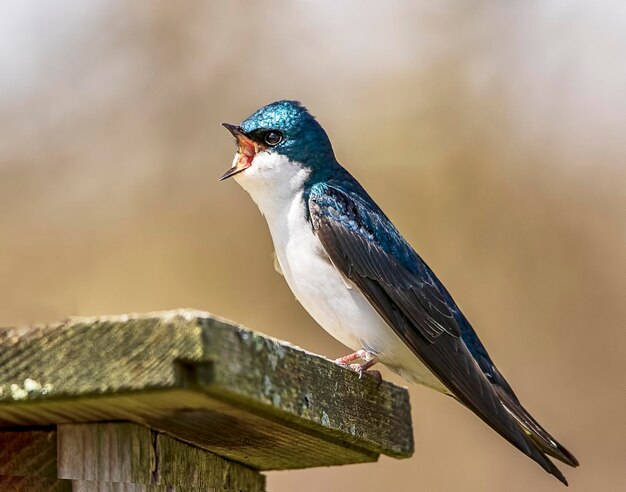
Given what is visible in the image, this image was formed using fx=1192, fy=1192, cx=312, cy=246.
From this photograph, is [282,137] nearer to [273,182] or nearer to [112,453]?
[273,182]

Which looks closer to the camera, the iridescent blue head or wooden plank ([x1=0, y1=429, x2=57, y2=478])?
wooden plank ([x1=0, y1=429, x2=57, y2=478])

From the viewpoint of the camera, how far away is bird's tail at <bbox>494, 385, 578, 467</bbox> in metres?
2.49

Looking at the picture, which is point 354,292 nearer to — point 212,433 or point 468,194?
point 212,433

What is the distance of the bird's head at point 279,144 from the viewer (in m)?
2.90

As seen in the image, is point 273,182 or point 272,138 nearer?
point 273,182

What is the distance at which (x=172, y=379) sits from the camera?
149 cm

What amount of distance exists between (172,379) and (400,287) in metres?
1.25

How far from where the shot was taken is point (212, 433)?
186cm

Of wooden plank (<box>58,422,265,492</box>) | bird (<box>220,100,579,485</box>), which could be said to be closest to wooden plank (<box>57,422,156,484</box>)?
wooden plank (<box>58,422,265,492</box>)

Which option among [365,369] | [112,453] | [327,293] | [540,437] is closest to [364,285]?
[327,293]

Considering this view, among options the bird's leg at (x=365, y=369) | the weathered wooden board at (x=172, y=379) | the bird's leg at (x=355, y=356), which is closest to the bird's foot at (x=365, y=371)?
the bird's leg at (x=365, y=369)

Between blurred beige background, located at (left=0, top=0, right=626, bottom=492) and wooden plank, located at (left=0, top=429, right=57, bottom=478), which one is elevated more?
blurred beige background, located at (left=0, top=0, right=626, bottom=492)

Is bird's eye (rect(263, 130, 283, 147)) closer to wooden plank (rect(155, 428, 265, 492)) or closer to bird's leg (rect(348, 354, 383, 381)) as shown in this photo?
bird's leg (rect(348, 354, 383, 381))

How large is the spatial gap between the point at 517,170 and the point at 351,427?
2.72 m
